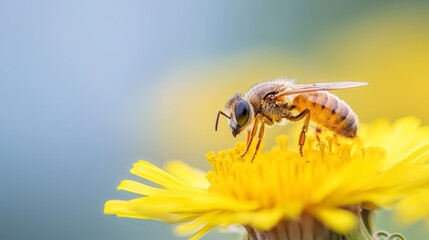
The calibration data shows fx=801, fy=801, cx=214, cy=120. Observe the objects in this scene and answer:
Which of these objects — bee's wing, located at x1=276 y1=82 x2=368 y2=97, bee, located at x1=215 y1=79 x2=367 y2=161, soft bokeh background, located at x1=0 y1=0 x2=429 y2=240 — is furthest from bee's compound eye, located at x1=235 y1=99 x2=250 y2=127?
soft bokeh background, located at x1=0 y1=0 x2=429 y2=240

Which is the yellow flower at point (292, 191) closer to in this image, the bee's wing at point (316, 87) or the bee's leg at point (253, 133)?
the bee's leg at point (253, 133)

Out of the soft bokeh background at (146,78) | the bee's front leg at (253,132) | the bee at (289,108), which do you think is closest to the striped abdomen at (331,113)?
the bee at (289,108)

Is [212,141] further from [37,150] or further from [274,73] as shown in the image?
[37,150]

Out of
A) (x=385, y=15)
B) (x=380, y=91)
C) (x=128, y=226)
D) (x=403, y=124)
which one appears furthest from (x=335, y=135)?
(x=385, y=15)

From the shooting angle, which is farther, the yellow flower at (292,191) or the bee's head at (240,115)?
the bee's head at (240,115)

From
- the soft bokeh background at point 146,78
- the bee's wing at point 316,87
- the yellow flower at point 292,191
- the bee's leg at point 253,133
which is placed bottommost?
the yellow flower at point 292,191

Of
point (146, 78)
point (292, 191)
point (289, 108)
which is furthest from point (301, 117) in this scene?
point (146, 78)
